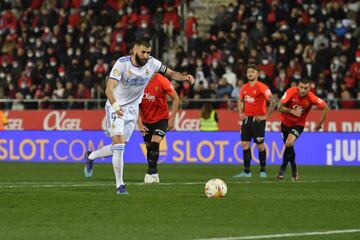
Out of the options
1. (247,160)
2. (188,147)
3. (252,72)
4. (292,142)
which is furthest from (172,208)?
(188,147)

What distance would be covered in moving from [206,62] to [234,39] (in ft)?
3.82

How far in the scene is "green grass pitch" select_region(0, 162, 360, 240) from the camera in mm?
10270

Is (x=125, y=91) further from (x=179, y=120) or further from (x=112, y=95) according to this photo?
(x=179, y=120)

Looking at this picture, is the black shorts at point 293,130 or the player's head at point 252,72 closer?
the black shorts at point 293,130

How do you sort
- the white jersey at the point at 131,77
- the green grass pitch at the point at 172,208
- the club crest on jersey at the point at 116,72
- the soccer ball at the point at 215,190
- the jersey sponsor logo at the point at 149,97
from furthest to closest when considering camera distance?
the jersey sponsor logo at the point at 149,97 → the white jersey at the point at 131,77 → the club crest on jersey at the point at 116,72 → the soccer ball at the point at 215,190 → the green grass pitch at the point at 172,208

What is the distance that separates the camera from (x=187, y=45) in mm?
34656

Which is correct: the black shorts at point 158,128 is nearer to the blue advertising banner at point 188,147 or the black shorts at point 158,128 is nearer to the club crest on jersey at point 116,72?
the club crest on jersey at point 116,72

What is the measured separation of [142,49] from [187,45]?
1931 centimetres

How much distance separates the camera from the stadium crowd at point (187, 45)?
3036 centimetres

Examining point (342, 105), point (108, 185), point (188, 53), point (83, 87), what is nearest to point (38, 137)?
point (83, 87)

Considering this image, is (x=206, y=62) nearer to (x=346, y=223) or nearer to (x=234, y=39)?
(x=234, y=39)

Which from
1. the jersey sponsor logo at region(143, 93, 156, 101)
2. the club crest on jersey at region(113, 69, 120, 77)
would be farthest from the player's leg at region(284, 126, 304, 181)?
the club crest on jersey at region(113, 69, 120, 77)

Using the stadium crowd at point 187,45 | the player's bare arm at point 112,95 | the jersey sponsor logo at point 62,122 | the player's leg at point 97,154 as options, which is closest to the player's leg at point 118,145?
the player's bare arm at point 112,95

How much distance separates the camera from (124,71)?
15656 mm
